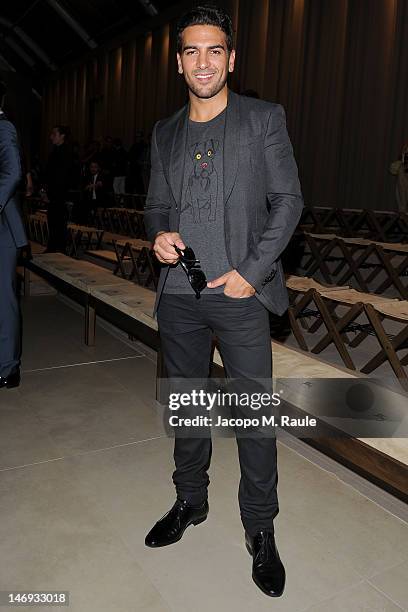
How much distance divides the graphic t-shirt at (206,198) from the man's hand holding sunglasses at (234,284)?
0.23ft

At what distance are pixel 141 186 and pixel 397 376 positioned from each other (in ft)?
30.9

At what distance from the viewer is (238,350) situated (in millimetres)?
1664

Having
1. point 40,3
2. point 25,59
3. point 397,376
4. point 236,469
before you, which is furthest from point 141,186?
point 25,59

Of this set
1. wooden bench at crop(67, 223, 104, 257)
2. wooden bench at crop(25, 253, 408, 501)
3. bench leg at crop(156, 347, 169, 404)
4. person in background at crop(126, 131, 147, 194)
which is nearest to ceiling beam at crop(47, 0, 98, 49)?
person in background at crop(126, 131, 147, 194)

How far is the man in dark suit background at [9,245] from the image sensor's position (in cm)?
286

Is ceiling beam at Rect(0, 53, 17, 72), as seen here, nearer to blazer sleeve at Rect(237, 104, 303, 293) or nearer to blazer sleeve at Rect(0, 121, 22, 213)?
blazer sleeve at Rect(0, 121, 22, 213)

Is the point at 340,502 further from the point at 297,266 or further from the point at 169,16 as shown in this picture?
the point at 169,16

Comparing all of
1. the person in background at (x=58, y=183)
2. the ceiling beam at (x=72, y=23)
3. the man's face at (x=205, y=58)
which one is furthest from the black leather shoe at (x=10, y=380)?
the ceiling beam at (x=72, y=23)

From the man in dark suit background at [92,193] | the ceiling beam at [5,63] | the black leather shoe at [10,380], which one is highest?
the ceiling beam at [5,63]

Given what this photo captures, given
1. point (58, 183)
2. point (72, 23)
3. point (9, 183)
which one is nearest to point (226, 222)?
point (9, 183)

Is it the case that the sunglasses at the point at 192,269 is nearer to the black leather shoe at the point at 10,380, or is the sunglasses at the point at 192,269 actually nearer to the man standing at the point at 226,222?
the man standing at the point at 226,222

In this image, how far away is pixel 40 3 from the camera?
1593 cm

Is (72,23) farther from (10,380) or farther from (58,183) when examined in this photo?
(10,380)

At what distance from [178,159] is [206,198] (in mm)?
140
